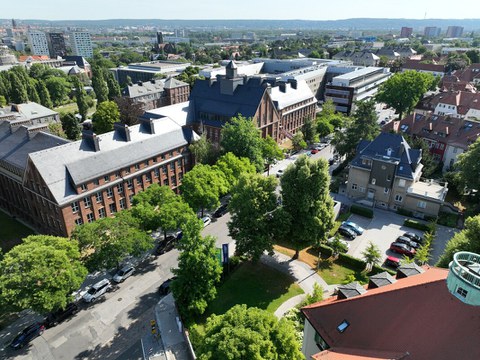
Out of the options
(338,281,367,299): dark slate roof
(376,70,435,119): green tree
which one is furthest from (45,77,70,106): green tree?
(338,281,367,299): dark slate roof

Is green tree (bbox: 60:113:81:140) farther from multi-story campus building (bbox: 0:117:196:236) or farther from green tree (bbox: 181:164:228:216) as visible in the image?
green tree (bbox: 181:164:228:216)

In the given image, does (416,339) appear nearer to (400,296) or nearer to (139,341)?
(400,296)

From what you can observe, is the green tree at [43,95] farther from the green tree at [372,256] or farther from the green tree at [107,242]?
the green tree at [372,256]

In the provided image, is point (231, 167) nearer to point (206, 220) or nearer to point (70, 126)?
point (206, 220)

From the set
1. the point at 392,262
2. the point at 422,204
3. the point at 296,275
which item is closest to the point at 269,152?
the point at 422,204

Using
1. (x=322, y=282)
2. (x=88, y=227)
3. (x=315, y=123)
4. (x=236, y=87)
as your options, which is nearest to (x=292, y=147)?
(x=315, y=123)

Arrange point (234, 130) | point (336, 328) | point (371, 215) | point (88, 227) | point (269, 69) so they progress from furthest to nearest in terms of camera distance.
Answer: point (269, 69)
point (234, 130)
point (371, 215)
point (88, 227)
point (336, 328)

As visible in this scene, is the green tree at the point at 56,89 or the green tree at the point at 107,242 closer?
the green tree at the point at 107,242

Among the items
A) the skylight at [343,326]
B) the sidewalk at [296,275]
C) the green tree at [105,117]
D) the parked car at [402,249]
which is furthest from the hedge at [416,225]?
the green tree at [105,117]
